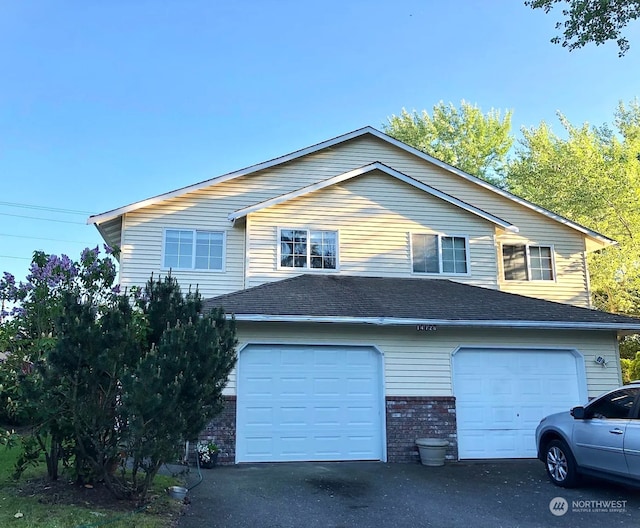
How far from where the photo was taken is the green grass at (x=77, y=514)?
5781 millimetres

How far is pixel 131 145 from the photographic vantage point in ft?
79.7

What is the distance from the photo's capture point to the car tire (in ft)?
26.8

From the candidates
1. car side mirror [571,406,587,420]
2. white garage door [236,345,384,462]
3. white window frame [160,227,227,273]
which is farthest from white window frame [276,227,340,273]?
car side mirror [571,406,587,420]

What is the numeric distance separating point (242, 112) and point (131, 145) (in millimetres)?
6801

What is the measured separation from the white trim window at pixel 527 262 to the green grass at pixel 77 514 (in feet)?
38.7

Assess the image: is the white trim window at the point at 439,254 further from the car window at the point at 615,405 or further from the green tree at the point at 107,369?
the green tree at the point at 107,369

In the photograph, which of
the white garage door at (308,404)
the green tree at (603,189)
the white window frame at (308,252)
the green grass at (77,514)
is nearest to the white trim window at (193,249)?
the white window frame at (308,252)

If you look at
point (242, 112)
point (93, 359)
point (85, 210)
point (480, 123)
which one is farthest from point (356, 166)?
Answer: point (85, 210)

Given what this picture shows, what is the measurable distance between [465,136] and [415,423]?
82.7 feet

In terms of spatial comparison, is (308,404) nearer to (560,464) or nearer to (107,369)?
(560,464)

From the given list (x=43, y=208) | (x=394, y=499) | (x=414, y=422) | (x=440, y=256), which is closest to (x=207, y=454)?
(x=394, y=499)

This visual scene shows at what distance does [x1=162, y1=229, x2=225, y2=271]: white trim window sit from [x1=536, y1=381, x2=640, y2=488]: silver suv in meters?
8.85

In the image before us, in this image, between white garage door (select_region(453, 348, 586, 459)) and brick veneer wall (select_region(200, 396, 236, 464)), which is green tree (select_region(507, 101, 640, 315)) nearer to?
white garage door (select_region(453, 348, 586, 459))

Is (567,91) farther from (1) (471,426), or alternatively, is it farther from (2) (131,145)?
(2) (131,145)
